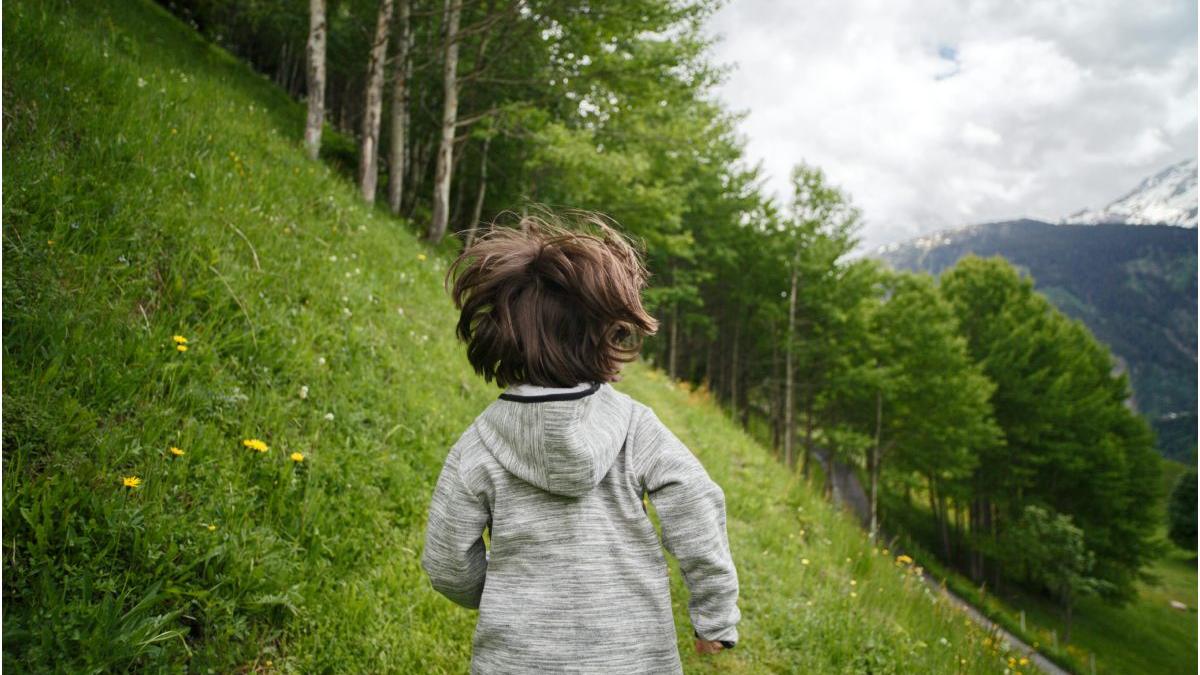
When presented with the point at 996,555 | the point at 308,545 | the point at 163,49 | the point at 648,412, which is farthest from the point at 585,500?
the point at 996,555

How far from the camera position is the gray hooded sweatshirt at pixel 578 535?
4.99 feet

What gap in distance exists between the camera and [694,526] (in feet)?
5.26

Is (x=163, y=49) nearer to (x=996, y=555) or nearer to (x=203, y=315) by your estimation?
(x=203, y=315)

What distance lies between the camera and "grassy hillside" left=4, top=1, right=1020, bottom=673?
221 cm

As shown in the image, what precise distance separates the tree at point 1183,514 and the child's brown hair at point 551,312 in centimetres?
5490

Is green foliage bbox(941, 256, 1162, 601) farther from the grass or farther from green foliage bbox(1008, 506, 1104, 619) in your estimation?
green foliage bbox(1008, 506, 1104, 619)

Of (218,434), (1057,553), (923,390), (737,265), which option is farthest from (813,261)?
(218,434)

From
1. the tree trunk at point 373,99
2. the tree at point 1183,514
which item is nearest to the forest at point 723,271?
the tree trunk at point 373,99

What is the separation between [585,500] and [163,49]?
35.5 ft

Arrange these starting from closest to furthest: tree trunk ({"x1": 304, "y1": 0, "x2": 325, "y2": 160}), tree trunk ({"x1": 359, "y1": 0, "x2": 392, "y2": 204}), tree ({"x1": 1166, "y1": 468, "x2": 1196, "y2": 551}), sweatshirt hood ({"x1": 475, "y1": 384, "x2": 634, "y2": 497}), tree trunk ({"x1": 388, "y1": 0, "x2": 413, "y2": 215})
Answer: sweatshirt hood ({"x1": 475, "y1": 384, "x2": 634, "y2": 497})
tree trunk ({"x1": 304, "y1": 0, "x2": 325, "y2": 160})
tree trunk ({"x1": 359, "y1": 0, "x2": 392, "y2": 204})
tree trunk ({"x1": 388, "y1": 0, "x2": 413, "y2": 215})
tree ({"x1": 1166, "y1": 468, "x2": 1196, "y2": 551})

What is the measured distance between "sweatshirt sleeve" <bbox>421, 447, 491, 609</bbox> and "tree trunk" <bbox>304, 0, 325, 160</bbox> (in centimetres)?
809

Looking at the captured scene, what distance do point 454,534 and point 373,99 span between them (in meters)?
8.91

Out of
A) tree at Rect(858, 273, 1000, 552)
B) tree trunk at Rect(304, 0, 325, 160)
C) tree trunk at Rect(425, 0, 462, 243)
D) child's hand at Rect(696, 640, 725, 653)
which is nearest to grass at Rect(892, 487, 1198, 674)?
tree at Rect(858, 273, 1000, 552)

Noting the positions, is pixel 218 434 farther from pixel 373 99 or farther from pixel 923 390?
pixel 923 390
